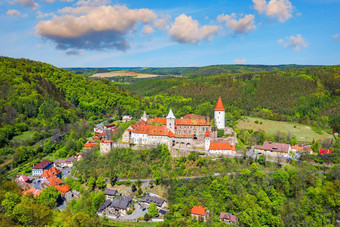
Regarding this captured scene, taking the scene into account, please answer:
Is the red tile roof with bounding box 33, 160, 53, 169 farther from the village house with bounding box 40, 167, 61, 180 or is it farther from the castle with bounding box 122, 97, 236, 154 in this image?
the castle with bounding box 122, 97, 236, 154

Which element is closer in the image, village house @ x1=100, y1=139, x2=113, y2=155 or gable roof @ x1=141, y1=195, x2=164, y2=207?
gable roof @ x1=141, y1=195, x2=164, y2=207

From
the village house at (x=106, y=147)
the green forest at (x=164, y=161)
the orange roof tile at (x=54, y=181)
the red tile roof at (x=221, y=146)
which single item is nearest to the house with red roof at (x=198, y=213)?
the green forest at (x=164, y=161)

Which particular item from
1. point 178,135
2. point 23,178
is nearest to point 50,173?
point 23,178

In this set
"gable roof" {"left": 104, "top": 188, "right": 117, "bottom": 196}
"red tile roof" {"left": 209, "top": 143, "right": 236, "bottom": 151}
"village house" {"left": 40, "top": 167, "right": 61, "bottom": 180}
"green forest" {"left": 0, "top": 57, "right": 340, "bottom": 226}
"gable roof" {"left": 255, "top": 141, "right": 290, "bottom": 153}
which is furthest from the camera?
"gable roof" {"left": 255, "top": 141, "right": 290, "bottom": 153}

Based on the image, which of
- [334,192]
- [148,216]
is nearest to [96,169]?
[148,216]

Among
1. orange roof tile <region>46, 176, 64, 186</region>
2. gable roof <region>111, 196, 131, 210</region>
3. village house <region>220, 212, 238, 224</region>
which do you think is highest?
orange roof tile <region>46, 176, 64, 186</region>

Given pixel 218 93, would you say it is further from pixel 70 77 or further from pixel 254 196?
pixel 254 196

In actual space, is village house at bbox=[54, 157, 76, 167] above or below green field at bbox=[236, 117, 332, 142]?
below

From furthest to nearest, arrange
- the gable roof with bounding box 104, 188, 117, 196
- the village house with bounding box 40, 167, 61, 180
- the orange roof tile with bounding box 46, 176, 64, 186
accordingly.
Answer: the village house with bounding box 40, 167, 61, 180 → the orange roof tile with bounding box 46, 176, 64, 186 → the gable roof with bounding box 104, 188, 117, 196

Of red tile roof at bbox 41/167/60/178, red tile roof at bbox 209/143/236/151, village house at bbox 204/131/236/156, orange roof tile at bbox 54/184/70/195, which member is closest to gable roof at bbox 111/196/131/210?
orange roof tile at bbox 54/184/70/195
